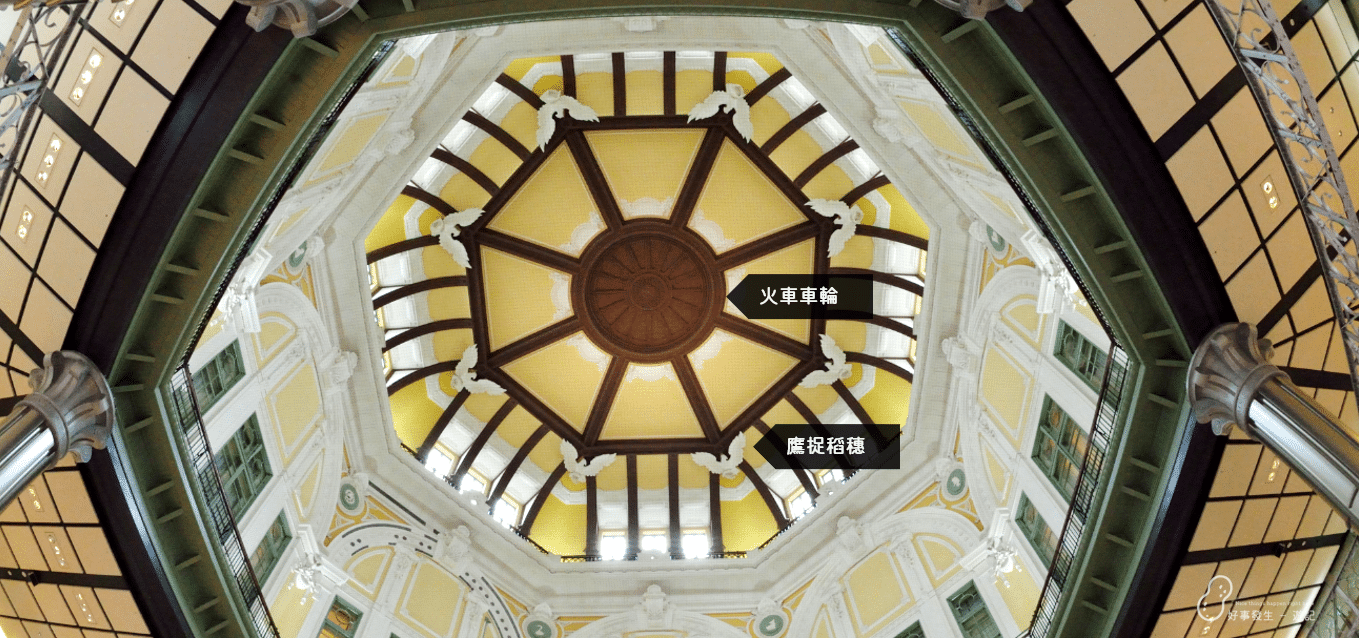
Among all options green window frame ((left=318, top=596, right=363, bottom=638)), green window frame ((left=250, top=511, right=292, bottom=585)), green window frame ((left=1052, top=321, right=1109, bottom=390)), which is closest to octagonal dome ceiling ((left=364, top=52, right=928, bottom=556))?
green window frame ((left=318, top=596, right=363, bottom=638))

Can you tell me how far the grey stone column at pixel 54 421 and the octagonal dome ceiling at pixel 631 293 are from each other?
33.9ft

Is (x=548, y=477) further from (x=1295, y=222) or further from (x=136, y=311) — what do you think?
(x=1295, y=222)

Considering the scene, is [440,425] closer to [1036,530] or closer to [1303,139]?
[1036,530]

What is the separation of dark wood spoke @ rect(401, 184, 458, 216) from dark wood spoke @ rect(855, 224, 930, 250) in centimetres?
1075

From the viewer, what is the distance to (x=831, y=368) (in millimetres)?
25781

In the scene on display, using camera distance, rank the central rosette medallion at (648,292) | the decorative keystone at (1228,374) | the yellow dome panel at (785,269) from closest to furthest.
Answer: the decorative keystone at (1228,374) → the yellow dome panel at (785,269) → the central rosette medallion at (648,292)

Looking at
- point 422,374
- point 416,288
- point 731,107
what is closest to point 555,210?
point 416,288

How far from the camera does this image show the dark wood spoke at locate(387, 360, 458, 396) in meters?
24.2

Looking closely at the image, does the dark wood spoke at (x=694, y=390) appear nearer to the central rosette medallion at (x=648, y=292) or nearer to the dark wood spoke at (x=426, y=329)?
the central rosette medallion at (x=648, y=292)

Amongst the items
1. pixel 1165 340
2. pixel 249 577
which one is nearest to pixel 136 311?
pixel 249 577

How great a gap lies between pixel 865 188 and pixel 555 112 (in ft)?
26.5

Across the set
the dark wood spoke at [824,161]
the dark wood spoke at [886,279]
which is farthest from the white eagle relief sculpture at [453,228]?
the dark wood spoke at [886,279]

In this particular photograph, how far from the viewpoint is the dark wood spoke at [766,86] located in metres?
21.7

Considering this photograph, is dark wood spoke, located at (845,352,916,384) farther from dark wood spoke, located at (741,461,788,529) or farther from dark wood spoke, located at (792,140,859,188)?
dark wood spoke, located at (792,140,859,188)
